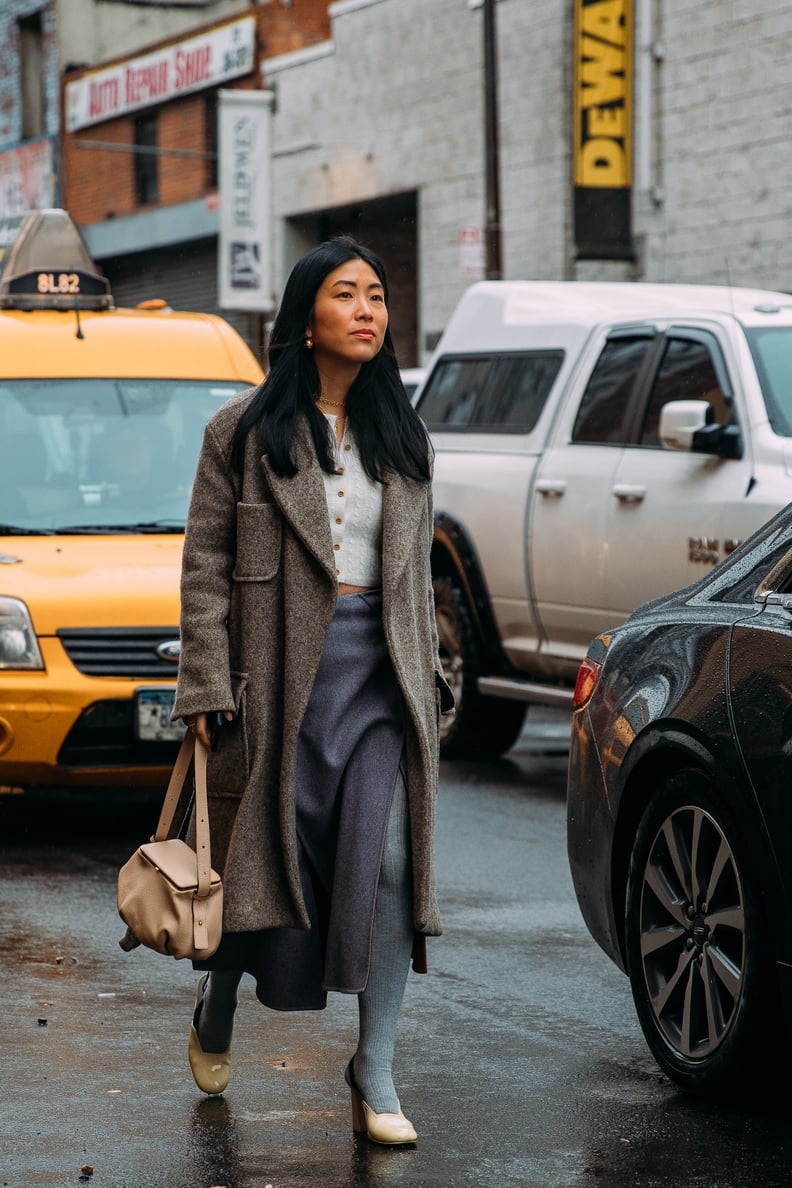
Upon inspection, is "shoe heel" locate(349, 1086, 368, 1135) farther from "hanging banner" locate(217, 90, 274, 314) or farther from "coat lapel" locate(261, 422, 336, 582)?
"hanging banner" locate(217, 90, 274, 314)

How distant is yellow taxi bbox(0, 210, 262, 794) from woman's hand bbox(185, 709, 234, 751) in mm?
3747

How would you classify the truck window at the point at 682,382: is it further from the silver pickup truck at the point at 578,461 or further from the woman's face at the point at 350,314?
the woman's face at the point at 350,314

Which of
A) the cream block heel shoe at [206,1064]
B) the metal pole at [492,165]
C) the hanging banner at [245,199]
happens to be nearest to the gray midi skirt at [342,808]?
the cream block heel shoe at [206,1064]

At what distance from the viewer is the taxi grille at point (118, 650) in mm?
8242

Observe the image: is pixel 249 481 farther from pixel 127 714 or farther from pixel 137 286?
pixel 137 286

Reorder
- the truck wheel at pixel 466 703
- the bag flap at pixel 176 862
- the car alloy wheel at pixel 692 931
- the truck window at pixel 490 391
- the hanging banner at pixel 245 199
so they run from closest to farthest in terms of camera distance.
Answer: the bag flap at pixel 176 862
the car alloy wheel at pixel 692 931
the truck window at pixel 490 391
the truck wheel at pixel 466 703
the hanging banner at pixel 245 199

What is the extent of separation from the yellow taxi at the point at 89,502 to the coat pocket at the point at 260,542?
377 cm

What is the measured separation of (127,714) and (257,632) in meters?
3.84

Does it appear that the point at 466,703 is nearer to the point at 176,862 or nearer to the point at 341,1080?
the point at 341,1080

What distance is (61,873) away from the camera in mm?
7828

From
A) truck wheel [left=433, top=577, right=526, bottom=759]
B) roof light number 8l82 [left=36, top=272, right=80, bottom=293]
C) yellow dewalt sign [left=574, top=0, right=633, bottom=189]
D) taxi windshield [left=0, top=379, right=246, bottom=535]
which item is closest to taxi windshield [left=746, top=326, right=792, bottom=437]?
truck wheel [left=433, top=577, right=526, bottom=759]

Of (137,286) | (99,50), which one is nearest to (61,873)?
(137,286)

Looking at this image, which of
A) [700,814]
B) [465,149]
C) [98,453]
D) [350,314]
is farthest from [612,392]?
[465,149]

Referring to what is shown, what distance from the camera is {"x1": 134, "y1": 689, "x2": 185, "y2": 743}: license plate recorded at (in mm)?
8172
